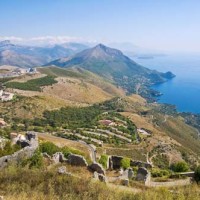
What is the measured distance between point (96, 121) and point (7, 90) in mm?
49672

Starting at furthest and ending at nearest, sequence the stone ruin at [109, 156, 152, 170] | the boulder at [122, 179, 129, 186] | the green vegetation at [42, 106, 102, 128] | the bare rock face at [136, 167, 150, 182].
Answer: the green vegetation at [42, 106, 102, 128] < the stone ruin at [109, 156, 152, 170] < the bare rock face at [136, 167, 150, 182] < the boulder at [122, 179, 129, 186]

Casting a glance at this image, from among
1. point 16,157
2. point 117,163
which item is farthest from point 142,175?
point 16,157

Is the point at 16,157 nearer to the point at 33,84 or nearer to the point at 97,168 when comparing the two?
the point at 97,168

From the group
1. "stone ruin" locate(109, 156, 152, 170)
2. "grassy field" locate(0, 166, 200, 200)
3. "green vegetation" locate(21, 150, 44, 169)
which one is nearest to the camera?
"grassy field" locate(0, 166, 200, 200)

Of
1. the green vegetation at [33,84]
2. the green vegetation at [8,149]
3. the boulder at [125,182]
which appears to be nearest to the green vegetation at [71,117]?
the green vegetation at [33,84]

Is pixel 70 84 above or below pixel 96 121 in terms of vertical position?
above

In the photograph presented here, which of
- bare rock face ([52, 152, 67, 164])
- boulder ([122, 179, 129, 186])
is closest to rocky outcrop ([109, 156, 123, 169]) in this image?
bare rock face ([52, 152, 67, 164])

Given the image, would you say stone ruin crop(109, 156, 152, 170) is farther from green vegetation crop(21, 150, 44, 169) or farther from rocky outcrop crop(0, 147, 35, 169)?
green vegetation crop(21, 150, 44, 169)

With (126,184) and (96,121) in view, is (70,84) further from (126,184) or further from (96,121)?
(126,184)

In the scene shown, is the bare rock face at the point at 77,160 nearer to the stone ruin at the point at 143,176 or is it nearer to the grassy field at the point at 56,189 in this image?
the stone ruin at the point at 143,176

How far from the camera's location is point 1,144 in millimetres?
26422

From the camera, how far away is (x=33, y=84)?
174 meters

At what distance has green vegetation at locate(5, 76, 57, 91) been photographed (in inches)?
6240

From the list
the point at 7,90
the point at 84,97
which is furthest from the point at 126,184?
the point at 84,97
